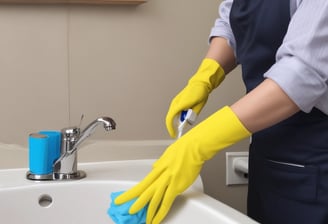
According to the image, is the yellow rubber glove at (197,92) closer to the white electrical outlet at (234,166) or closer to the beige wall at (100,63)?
the beige wall at (100,63)

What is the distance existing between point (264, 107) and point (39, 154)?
43 cm

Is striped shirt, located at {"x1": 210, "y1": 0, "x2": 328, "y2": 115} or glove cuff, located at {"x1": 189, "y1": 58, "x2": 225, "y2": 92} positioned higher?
striped shirt, located at {"x1": 210, "y1": 0, "x2": 328, "y2": 115}

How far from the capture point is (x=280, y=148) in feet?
2.47

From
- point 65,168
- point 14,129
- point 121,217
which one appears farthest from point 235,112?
point 14,129

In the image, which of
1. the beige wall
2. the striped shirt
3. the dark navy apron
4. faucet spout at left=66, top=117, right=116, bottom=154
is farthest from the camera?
the beige wall

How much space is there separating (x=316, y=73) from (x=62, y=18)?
1.75ft

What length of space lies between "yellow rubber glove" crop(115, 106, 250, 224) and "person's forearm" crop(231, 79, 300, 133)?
17 mm

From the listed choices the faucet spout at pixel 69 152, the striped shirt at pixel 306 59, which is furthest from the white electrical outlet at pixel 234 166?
the striped shirt at pixel 306 59

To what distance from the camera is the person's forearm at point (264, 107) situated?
62 cm

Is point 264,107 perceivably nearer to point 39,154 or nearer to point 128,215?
point 128,215

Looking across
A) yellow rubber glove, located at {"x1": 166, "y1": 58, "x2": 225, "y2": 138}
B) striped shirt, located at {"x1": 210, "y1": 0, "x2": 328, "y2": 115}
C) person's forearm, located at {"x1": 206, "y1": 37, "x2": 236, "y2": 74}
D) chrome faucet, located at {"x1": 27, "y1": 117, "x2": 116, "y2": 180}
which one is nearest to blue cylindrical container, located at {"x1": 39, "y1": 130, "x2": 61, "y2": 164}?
chrome faucet, located at {"x1": 27, "y1": 117, "x2": 116, "y2": 180}

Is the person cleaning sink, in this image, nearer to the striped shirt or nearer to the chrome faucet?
the striped shirt

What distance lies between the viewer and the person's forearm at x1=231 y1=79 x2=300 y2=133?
2.04 ft

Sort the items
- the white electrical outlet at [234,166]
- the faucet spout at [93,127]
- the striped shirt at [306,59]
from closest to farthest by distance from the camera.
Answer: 1. the striped shirt at [306,59]
2. the faucet spout at [93,127]
3. the white electrical outlet at [234,166]
